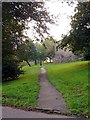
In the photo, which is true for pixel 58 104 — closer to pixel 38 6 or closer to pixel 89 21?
pixel 38 6

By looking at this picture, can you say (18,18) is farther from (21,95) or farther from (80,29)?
(80,29)

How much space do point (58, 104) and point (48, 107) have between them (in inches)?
28.0

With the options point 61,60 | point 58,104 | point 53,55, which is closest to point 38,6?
point 58,104

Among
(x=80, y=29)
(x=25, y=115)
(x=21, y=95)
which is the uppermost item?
(x=80, y=29)

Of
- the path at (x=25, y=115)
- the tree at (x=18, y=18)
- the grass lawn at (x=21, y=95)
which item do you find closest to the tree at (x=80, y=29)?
the grass lawn at (x=21, y=95)

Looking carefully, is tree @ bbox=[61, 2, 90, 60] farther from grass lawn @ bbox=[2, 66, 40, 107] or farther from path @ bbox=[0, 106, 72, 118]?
path @ bbox=[0, 106, 72, 118]

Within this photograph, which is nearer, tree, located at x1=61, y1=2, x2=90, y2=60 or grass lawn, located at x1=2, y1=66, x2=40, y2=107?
grass lawn, located at x1=2, y1=66, x2=40, y2=107

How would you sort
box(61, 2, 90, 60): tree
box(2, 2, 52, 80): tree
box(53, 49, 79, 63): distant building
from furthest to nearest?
box(53, 49, 79, 63): distant building → box(61, 2, 90, 60): tree → box(2, 2, 52, 80): tree

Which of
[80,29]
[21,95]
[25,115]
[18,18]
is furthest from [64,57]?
[25,115]

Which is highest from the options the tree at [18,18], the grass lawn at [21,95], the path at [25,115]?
the tree at [18,18]

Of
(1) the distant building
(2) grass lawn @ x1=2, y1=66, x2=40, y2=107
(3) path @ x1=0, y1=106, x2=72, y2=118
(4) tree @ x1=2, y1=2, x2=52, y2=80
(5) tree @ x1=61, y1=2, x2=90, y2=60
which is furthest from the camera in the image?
(1) the distant building

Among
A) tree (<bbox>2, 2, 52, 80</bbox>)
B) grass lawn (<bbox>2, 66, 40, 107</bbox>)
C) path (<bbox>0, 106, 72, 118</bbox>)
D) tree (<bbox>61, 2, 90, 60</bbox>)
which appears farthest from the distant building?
path (<bbox>0, 106, 72, 118</bbox>)

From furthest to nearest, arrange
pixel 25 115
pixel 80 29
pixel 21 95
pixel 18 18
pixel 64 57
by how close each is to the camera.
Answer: pixel 64 57, pixel 80 29, pixel 21 95, pixel 18 18, pixel 25 115

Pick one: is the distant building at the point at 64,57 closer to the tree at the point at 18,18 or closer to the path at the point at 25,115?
the tree at the point at 18,18
